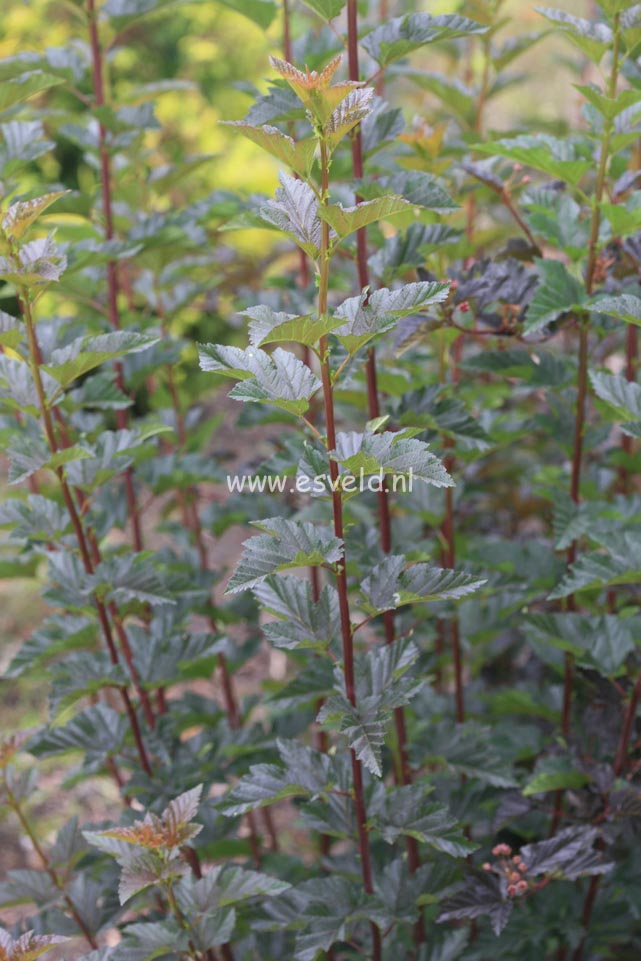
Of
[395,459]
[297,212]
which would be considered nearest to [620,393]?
[395,459]

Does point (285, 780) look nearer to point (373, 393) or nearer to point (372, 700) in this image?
point (372, 700)

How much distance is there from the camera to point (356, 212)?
42.5 inches

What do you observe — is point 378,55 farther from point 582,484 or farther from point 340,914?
point 340,914

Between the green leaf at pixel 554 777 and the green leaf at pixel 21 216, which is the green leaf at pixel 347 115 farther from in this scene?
the green leaf at pixel 554 777

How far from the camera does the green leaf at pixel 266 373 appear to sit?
111cm

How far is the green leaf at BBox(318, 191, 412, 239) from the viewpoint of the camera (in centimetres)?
107

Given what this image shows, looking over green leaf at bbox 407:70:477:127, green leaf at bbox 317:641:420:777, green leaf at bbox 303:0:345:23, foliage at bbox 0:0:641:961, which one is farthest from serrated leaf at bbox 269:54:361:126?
green leaf at bbox 407:70:477:127

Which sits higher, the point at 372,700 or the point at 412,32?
the point at 412,32

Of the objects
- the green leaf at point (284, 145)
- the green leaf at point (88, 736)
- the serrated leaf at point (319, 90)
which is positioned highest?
the serrated leaf at point (319, 90)

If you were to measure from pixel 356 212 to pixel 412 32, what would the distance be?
0.52 m

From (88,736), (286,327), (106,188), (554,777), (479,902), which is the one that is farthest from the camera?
(106,188)

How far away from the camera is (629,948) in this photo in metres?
2.05

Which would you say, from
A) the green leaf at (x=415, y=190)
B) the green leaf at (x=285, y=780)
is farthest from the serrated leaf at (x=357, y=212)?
the green leaf at (x=285, y=780)

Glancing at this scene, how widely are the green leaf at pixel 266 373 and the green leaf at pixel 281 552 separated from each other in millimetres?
149
